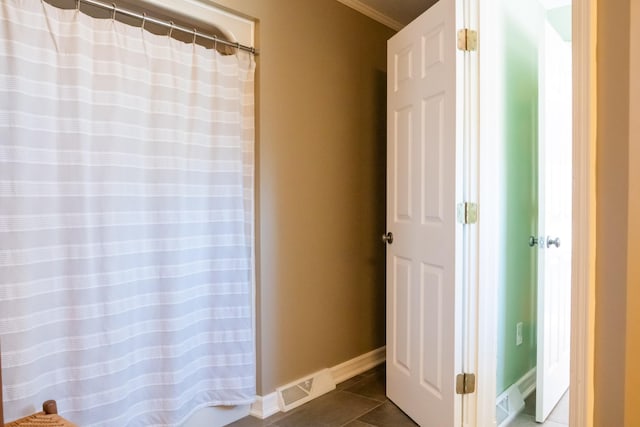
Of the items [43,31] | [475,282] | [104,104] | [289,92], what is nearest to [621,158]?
[475,282]

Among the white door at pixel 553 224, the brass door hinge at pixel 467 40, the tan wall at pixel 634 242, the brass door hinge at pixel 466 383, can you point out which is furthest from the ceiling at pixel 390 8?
the brass door hinge at pixel 466 383

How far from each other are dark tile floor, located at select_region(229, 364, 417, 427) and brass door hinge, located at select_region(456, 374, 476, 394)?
40cm

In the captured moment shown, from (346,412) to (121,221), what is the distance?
1.52 metres

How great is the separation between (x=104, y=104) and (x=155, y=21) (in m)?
0.45

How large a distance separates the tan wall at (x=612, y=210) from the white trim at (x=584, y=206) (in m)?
0.02

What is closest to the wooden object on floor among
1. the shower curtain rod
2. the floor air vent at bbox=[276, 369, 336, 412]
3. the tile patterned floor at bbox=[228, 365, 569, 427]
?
the tile patterned floor at bbox=[228, 365, 569, 427]

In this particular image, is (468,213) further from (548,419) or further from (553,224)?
(548,419)

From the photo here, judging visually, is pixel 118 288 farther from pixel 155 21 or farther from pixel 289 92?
pixel 289 92

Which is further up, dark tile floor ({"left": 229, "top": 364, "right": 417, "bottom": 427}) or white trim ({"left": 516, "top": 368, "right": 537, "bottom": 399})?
white trim ({"left": 516, "top": 368, "right": 537, "bottom": 399})

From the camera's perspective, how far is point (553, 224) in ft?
7.66

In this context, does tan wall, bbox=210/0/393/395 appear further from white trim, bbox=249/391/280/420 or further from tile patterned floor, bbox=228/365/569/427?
tile patterned floor, bbox=228/365/569/427

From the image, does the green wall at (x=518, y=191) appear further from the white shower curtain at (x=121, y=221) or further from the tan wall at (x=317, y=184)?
the white shower curtain at (x=121, y=221)

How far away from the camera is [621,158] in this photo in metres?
1.33

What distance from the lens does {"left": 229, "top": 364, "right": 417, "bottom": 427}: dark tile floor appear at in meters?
2.27
